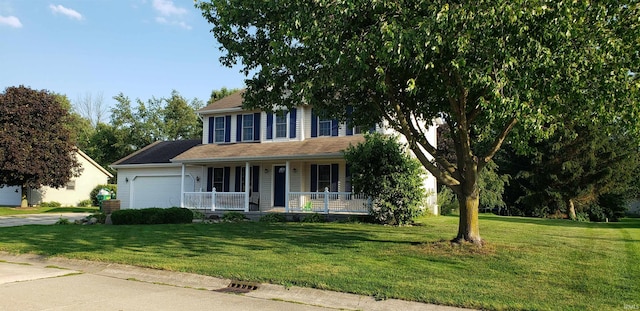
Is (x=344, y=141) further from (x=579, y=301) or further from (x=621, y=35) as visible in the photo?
(x=579, y=301)

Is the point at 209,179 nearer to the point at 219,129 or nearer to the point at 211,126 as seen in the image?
the point at 219,129

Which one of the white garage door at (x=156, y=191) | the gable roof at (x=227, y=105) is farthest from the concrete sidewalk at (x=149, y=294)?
the white garage door at (x=156, y=191)

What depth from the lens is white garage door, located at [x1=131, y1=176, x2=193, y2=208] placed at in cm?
2673

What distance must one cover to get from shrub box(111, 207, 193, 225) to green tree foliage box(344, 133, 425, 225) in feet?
24.0

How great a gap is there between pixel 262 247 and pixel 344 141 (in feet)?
33.5

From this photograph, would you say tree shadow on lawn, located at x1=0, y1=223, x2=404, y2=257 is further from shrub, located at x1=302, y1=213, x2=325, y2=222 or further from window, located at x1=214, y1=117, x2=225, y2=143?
window, located at x1=214, y1=117, x2=225, y2=143

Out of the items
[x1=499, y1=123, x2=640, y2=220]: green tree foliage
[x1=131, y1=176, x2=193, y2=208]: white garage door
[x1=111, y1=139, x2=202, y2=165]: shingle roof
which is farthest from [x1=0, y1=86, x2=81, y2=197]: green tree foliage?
[x1=499, y1=123, x2=640, y2=220]: green tree foliage

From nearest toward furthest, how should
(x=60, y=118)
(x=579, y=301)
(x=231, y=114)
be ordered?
(x=579, y=301) → (x=231, y=114) → (x=60, y=118)

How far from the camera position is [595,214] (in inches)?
1204

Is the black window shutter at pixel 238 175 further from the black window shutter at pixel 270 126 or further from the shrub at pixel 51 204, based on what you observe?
the shrub at pixel 51 204

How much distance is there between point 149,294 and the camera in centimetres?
736

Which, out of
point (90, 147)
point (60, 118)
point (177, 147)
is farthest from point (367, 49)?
point (90, 147)

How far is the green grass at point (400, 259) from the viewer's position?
707cm

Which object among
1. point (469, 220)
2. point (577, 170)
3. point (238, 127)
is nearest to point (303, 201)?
point (238, 127)
